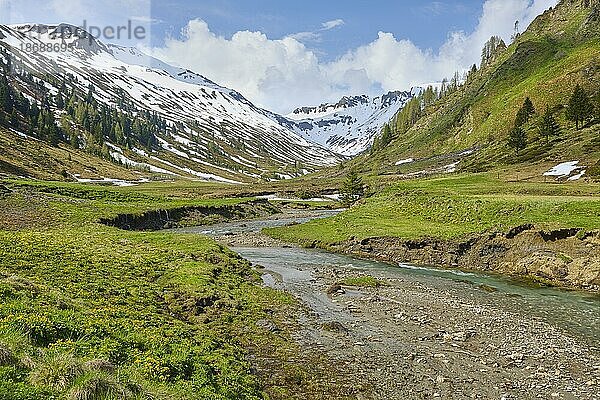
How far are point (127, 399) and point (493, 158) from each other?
5518 inches

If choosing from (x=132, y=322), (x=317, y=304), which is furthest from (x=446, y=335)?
(x=132, y=322)

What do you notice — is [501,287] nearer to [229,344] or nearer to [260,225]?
[229,344]

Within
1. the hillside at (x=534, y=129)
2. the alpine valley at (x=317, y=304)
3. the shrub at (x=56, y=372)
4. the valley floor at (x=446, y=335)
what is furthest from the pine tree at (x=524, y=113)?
the shrub at (x=56, y=372)

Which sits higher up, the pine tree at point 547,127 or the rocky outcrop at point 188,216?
the pine tree at point 547,127

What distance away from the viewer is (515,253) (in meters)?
43.1

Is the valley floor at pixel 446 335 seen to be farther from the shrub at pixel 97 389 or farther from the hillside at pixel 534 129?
the hillside at pixel 534 129

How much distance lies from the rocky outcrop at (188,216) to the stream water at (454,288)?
28801 millimetres

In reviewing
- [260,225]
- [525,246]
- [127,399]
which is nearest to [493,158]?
[260,225]

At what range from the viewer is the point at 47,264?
30594mm

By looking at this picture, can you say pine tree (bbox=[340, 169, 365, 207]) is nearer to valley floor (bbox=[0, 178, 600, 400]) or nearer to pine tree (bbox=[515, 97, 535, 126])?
valley floor (bbox=[0, 178, 600, 400])

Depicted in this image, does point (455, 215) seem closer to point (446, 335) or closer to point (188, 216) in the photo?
point (446, 335)

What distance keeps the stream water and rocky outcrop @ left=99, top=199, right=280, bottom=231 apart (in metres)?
28.8

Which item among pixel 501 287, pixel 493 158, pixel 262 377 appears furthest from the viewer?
pixel 493 158

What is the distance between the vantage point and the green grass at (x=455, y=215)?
46469mm
